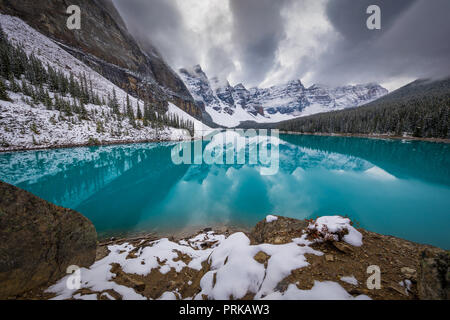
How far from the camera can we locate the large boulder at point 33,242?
2.94 metres

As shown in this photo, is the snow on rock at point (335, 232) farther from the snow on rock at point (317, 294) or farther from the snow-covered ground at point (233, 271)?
the snow on rock at point (317, 294)

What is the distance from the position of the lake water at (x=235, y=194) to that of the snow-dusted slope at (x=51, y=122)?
39.0ft

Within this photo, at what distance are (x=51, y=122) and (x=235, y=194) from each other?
145 ft

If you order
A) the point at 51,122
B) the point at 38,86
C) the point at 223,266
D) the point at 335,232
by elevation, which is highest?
the point at 38,86

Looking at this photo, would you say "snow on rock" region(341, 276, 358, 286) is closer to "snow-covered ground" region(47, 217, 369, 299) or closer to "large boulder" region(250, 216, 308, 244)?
"snow-covered ground" region(47, 217, 369, 299)

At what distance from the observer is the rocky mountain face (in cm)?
7207

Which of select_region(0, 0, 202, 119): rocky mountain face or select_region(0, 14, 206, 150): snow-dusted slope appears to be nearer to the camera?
select_region(0, 14, 206, 150): snow-dusted slope

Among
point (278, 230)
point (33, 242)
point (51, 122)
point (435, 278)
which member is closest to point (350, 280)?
point (435, 278)

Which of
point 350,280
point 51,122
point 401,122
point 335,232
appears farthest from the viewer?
point 401,122

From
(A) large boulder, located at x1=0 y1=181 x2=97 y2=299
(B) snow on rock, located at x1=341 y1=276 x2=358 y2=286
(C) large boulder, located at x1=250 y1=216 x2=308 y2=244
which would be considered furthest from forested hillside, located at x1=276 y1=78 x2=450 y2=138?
(A) large boulder, located at x1=0 y1=181 x2=97 y2=299

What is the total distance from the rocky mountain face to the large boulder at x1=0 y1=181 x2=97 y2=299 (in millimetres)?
112431

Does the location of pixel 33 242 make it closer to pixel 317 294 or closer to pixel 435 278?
pixel 317 294

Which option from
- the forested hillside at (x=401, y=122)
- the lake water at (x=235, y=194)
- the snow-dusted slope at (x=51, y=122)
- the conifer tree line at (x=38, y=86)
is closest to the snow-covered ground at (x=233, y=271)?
the lake water at (x=235, y=194)

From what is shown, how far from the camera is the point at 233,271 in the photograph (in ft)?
10.6
